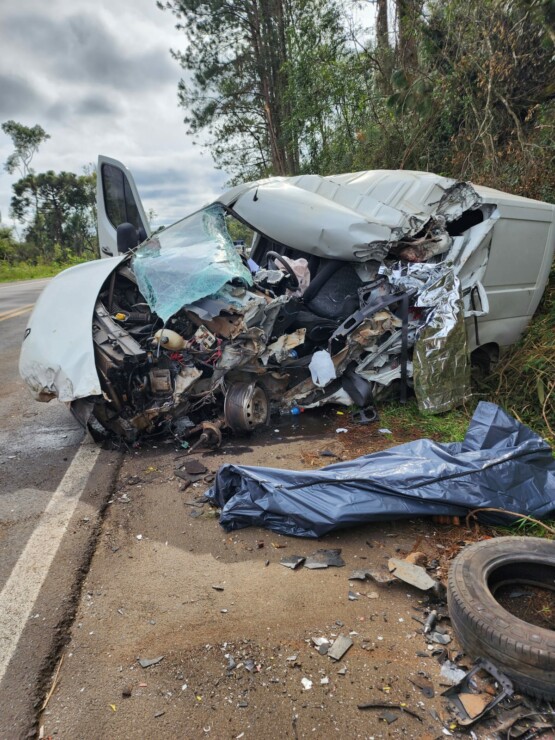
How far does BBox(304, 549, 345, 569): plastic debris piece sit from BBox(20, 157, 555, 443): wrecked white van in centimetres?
160

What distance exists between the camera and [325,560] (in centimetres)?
252

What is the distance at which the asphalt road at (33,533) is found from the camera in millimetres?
1918

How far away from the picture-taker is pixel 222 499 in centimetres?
300

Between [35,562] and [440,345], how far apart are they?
3.49 meters

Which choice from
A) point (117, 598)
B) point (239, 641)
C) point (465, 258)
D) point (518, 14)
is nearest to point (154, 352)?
point (117, 598)

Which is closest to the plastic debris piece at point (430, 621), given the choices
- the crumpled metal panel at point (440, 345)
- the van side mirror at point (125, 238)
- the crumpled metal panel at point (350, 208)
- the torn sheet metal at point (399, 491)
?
the torn sheet metal at point (399, 491)

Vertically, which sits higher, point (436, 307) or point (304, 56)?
point (304, 56)

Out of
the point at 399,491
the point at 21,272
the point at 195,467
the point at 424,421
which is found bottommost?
the point at 424,421

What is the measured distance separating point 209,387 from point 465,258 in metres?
2.61

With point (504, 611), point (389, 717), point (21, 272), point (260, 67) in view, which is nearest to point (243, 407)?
point (504, 611)

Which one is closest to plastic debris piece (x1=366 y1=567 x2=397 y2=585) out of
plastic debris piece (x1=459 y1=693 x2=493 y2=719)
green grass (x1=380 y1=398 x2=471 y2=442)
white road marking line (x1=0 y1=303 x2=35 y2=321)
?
plastic debris piece (x1=459 y1=693 x2=493 y2=719)

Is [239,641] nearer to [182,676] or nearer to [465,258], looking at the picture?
[182,676]

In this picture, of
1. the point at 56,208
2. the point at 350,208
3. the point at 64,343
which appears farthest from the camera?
the point at 56,208

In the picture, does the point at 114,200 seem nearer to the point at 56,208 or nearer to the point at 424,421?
the point at 424,421
